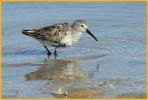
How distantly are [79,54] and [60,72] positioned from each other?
1.47 m

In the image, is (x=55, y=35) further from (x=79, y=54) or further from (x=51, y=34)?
(x=79, y=54)

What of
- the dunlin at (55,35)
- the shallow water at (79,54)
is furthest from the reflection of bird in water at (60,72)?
the dunlin at (55,35)

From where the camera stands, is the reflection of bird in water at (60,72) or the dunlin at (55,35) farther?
the dunlin at (55,35)

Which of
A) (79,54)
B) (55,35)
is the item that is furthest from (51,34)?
(79,54)

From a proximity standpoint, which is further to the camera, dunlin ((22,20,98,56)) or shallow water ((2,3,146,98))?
dunlin ((22,20,98,56))

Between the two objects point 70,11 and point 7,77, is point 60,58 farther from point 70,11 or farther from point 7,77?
point 70,11

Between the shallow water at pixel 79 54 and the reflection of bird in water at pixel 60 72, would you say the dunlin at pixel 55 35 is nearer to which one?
the shallow water at pixel 79 54

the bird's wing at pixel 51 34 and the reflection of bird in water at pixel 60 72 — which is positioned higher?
the bird's wing at pixel 51 34

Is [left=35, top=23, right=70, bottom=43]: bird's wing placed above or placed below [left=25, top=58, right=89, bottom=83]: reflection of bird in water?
above

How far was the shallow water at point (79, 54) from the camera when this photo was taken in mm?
10000

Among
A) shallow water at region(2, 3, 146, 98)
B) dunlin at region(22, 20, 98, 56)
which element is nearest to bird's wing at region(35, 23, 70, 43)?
dunlin at region(22, 20, 98, 56)

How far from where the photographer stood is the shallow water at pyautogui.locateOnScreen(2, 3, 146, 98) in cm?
1000

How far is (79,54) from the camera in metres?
12.5

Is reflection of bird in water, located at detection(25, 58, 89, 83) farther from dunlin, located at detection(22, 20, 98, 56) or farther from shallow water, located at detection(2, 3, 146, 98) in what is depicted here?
dunlin, located at detection(22, 20, 98, 56)
